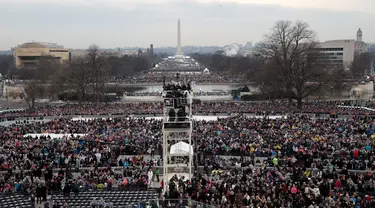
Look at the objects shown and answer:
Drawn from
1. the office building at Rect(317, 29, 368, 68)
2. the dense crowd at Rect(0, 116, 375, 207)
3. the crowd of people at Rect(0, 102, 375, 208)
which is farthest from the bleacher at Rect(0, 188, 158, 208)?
the office building at Rect(317, 29, 368, 68)

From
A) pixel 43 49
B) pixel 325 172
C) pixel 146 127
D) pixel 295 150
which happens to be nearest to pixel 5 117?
pixel 146 127

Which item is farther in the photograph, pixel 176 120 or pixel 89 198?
pixel 176 120

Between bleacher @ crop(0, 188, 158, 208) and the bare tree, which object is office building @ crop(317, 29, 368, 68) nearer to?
the bare tree

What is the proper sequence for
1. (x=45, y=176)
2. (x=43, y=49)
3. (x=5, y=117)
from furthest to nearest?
(x=43, y=49) < (x=5, y=117) < (x=45, y=176)

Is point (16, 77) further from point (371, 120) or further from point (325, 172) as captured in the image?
point (325, 172)

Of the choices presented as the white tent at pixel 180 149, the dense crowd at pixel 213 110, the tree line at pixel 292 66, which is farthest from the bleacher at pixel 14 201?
the tree line at pixel 292 66

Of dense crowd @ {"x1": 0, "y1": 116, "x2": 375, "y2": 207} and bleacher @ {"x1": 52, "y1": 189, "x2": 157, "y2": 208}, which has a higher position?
dense crowd @ {"x1": 0, "y1": 116, "x2": 375, "y2": 207}

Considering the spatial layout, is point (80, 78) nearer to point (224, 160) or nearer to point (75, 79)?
point (75, 79)

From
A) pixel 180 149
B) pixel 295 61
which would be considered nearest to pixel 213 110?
pixel 295 61
